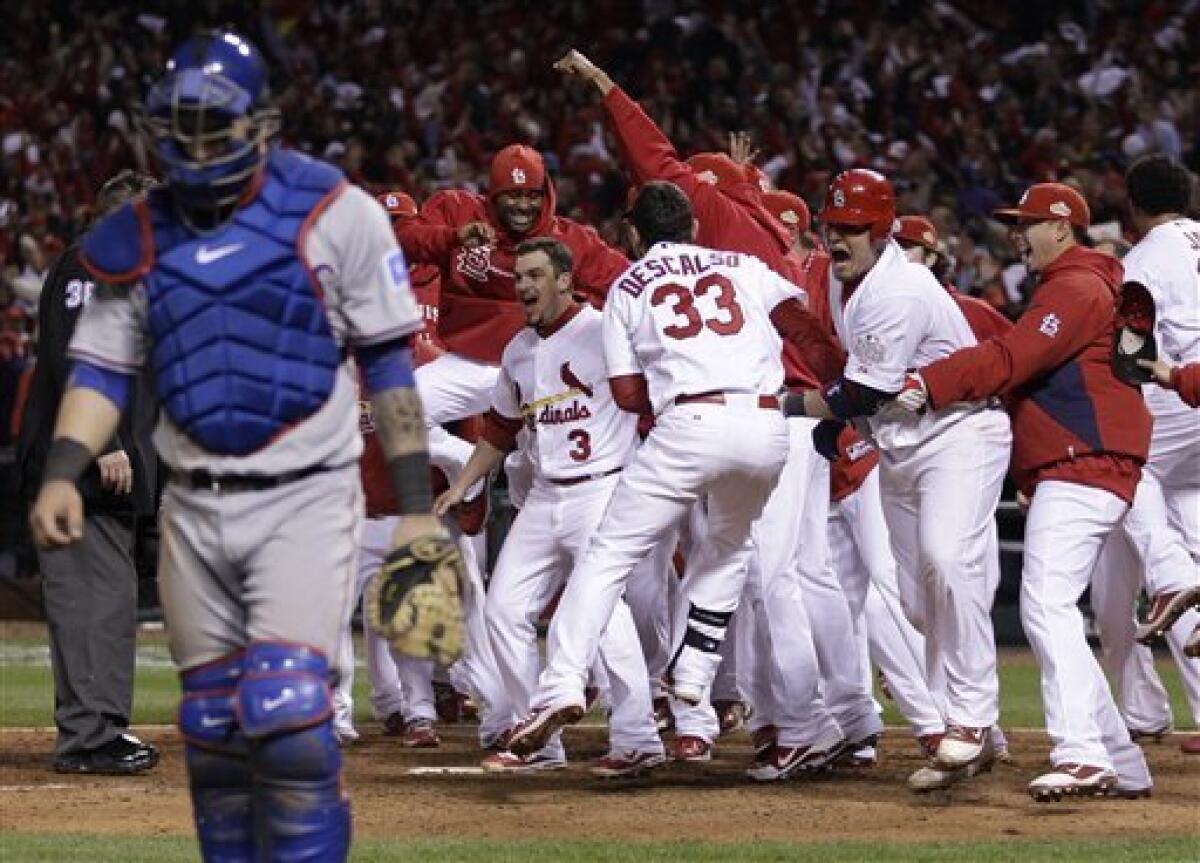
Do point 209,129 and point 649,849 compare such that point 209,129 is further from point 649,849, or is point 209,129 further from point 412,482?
point 649,849

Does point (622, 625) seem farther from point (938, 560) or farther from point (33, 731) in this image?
point (33, 731)

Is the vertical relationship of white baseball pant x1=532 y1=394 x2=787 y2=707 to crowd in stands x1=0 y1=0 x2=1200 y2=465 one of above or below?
below

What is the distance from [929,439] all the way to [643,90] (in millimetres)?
16471

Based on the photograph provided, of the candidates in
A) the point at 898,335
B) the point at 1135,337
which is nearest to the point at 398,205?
the point at 898,335

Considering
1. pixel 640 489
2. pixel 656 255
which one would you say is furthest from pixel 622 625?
pixel 656 255

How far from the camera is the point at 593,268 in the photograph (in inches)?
432

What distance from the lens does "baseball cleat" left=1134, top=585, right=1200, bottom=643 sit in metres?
9.14

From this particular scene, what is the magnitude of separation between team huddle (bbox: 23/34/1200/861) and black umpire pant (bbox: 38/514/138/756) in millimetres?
979

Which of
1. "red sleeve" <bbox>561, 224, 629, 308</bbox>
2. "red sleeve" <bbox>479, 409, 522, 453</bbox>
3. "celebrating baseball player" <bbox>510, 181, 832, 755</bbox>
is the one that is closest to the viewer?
"celebrating baseball player" <bbox>510, 181, 832, 755</bbox>

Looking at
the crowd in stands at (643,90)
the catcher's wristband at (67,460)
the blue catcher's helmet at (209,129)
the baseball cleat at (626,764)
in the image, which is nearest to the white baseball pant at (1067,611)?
the baseball cleat at (626,764)

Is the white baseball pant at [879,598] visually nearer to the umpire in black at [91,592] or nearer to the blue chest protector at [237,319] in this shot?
the umpire in black at [91,592]

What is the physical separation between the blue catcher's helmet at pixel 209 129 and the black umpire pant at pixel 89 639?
4.35 metres

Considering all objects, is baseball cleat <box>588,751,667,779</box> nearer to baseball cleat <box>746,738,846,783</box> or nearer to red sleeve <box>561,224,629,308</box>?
baseball cleat <box>746,738,846,783</box>

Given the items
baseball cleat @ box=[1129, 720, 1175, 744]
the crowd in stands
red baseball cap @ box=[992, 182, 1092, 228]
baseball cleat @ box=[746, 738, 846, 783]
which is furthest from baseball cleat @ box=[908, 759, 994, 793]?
the crowd in stands
